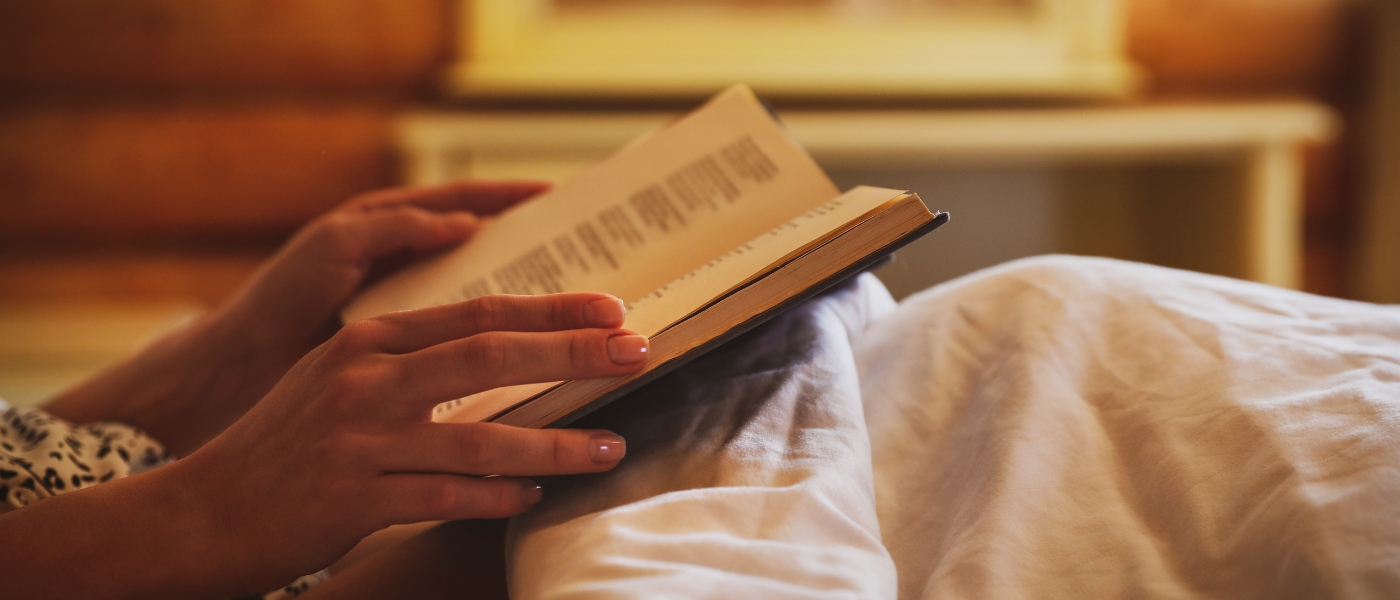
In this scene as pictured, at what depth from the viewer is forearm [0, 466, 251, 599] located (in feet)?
1.26

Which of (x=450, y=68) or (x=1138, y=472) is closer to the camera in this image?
(x=1138, y=472)

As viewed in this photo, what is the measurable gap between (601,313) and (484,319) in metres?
0.05

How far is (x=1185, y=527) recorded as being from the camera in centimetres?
34

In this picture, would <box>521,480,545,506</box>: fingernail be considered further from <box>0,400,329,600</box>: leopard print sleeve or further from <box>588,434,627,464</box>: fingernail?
<box>0,400,329,600</box>: leopard print sleeve

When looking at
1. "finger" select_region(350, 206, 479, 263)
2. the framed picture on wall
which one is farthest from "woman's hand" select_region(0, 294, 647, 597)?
the framed picture on wall

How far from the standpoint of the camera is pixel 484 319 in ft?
1.27

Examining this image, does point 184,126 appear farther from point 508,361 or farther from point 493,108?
point 508,361

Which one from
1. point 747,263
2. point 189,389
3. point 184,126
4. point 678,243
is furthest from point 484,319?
Answer: point 184,126

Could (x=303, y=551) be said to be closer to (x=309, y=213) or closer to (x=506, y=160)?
(x=506, y=160)

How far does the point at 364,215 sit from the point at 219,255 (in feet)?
5.48

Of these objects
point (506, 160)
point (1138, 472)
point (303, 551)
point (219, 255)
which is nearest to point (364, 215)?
point (303, 551)

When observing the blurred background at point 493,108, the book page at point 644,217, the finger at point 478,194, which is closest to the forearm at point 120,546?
the book page at point 644,217

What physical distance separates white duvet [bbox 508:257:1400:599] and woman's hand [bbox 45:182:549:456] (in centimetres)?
32

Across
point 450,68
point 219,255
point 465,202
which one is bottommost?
point 219,255
